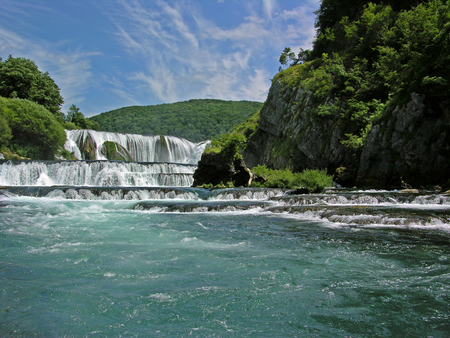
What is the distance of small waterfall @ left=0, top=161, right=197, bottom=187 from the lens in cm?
2386

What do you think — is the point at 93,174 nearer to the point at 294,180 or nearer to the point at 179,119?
the point at 294,180

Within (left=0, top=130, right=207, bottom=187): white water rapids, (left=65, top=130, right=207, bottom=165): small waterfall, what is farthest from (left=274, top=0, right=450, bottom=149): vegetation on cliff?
(left=65, top=130, right=207, bottom=165): small waterfall

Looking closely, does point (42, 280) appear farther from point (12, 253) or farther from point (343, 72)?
point (343, 72)

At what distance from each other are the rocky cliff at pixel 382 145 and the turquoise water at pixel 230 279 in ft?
27.5

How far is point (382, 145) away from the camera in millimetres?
19312

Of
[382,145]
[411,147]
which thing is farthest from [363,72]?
[411,147]

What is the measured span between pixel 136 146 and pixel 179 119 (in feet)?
130

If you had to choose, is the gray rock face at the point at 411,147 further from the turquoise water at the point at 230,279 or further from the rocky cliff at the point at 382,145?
the turquoise water at the point at 230,279

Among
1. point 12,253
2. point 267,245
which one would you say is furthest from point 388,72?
point 12,253

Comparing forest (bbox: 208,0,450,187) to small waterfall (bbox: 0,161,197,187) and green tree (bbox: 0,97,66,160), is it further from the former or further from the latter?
green tree (bbox: 0,97,66,160)

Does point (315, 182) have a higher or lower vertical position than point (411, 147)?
lower

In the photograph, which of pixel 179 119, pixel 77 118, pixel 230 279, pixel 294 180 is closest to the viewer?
pixel 230 279

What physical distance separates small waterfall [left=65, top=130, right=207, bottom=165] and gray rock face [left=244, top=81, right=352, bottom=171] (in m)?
9.87

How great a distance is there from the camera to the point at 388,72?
2314 centimetres
